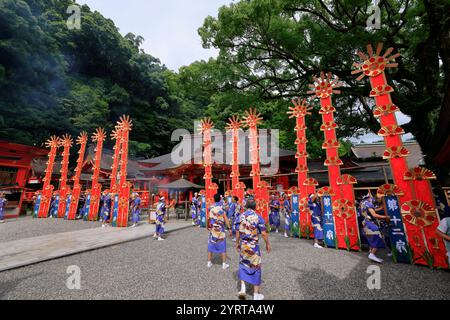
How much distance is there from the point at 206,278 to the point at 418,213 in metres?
4.89

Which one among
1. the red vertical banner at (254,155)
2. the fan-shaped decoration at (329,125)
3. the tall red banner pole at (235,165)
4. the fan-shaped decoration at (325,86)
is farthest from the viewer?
the tall red banner pole at (235,165)

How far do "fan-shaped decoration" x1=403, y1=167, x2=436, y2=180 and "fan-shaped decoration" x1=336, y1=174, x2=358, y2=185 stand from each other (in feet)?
3.95

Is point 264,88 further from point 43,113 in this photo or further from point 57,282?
point 43,113

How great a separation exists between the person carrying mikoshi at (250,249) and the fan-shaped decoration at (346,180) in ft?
12.5

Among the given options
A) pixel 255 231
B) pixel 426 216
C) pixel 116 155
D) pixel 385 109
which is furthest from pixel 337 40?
pixel 116 155

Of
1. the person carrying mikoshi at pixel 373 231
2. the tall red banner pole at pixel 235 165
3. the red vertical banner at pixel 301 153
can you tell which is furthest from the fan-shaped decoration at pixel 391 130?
the tall red banner pole at pixel 235 165

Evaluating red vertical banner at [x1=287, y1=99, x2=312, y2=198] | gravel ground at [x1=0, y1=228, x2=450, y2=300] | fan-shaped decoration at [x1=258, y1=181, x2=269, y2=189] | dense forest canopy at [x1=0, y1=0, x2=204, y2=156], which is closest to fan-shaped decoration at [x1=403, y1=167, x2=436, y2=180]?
gravel ground at [x1=0, y1=228, x2=450, y2=300]

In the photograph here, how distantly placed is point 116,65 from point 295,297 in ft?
124

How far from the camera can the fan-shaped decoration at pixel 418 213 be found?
4.58 m

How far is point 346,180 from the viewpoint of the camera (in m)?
6.16

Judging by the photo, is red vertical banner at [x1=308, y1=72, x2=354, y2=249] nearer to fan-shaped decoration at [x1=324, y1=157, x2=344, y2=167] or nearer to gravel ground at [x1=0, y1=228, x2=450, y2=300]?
fan-shaped decoration at [x1=324, y1=157, x2=344, y2=167]

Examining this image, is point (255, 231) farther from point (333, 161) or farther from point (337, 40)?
point (337, 40)

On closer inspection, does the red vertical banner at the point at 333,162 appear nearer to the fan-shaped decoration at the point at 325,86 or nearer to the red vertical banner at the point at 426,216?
the fan-shaped decoration at the point at 325,86

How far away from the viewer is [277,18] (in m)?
8.75
